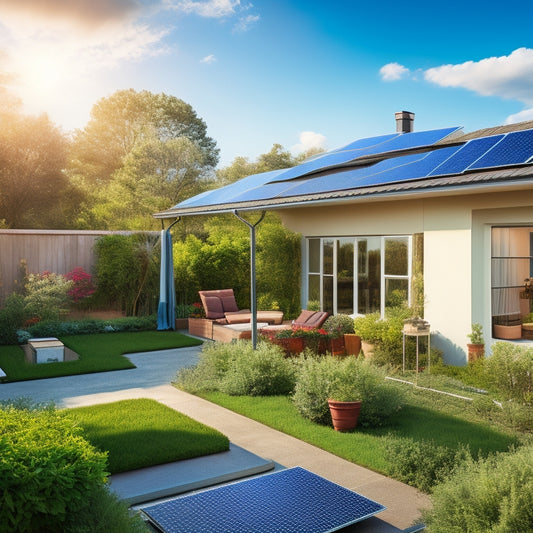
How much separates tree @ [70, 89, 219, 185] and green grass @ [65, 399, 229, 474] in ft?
119

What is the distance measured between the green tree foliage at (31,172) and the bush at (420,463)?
95.2 feet

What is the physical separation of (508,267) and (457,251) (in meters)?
0.92

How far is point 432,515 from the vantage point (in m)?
3.89

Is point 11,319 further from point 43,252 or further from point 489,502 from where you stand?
point 489,502

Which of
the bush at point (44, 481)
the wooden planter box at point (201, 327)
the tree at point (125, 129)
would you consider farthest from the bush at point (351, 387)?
the tree at point (125, 129)

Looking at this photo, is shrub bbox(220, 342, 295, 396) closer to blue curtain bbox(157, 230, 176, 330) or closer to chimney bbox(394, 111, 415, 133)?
blue curtain bbox(157, 230, 176, 330)

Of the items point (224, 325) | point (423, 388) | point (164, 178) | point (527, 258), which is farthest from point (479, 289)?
point (164, 178)

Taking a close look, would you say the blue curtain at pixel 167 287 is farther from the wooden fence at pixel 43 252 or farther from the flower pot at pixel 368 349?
the flower pot at pixel 368 349

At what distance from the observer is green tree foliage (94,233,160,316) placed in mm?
16359

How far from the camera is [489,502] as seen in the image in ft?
11.7

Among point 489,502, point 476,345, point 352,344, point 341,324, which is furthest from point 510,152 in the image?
point 489,502

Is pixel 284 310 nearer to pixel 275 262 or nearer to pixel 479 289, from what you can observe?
pixel 275 262

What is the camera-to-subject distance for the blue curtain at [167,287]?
15.1 metres

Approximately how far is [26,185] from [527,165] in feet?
92.2
